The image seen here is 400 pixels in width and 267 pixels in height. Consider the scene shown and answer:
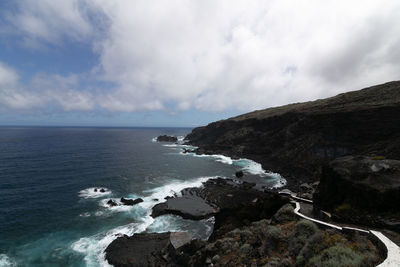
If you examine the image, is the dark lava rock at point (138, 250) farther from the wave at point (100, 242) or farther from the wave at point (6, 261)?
the wave at point (6, 261)

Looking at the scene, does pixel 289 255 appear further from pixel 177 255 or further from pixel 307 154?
pixel 307 154

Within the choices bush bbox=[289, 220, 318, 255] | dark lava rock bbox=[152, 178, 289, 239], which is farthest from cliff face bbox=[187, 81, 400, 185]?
bush bbox=[289, 220, 318, 255]

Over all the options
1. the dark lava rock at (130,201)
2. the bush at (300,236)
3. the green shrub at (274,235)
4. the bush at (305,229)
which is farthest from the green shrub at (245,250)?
the dark lava rock at (130,201)

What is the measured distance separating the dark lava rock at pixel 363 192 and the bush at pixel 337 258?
22.0 ft

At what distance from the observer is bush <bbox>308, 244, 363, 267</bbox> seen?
28.5ft

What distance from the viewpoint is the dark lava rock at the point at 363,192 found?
14405 mm

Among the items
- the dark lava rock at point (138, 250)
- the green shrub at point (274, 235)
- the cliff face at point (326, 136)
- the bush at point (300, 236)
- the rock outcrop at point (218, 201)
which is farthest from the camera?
the cliff face at point (326, 136)

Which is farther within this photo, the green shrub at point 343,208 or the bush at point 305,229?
the green shrub at point 343,208

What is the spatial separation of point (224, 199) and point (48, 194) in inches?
1396

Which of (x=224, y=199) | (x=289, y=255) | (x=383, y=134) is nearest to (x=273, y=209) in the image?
(x=289, y=255)

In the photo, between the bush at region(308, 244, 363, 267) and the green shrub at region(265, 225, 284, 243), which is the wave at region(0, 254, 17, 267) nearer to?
the green shrub at region(265, 225, 284, 243)

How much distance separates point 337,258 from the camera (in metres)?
9.16

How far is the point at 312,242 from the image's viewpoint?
11391mm

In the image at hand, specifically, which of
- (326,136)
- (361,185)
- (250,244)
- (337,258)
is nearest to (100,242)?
(250,244)
